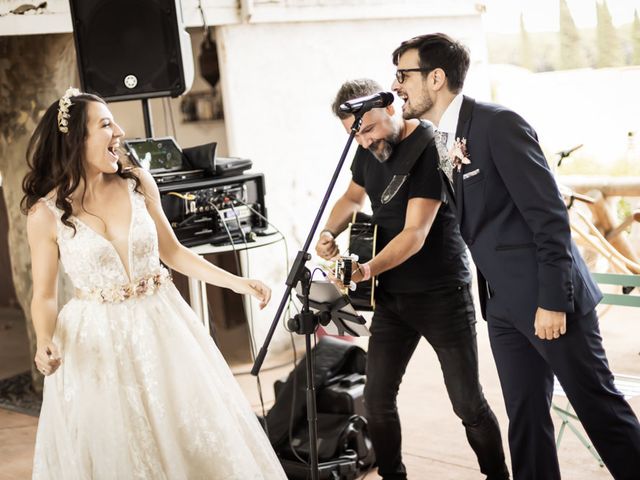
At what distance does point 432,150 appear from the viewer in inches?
131

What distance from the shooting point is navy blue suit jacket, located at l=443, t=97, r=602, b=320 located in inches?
102

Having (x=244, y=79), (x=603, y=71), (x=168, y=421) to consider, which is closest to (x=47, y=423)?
(x=168, y=421)

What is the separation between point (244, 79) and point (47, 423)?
3248 millimetres

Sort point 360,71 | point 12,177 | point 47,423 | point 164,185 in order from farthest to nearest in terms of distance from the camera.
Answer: point 360,71 < point 12,177 < point 164,185 < point 47,423

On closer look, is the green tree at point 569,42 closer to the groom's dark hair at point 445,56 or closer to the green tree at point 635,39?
the green tree at point 635,39

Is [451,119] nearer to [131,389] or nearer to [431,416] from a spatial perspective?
[131,389]

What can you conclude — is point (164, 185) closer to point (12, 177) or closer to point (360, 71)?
point (12, 177)

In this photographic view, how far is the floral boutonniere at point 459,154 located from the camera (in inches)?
109

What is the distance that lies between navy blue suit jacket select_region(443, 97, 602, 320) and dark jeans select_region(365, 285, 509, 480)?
463 mm

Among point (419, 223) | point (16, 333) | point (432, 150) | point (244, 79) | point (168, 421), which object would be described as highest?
point (244, 79)

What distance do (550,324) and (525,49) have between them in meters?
5.31

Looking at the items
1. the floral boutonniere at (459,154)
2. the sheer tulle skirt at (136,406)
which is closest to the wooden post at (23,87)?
the sheer tulle skirt at (136,406)

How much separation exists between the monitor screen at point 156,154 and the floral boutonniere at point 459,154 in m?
1.84

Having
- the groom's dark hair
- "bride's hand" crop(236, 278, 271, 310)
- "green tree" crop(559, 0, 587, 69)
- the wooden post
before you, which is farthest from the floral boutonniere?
"green tree" crop(559, 0, 587, 69)
